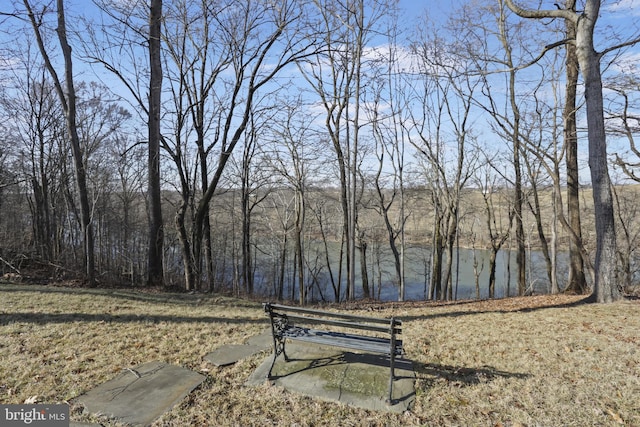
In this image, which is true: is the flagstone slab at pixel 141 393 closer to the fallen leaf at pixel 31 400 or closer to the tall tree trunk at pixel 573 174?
the fallen leaf at pixel 31 400

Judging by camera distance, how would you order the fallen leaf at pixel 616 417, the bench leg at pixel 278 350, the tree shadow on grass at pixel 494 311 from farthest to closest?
the tree shadow on grass at pixel 494 311 < the bench leg at pixel 278 350 < the fallen leaf at pixel 616 417

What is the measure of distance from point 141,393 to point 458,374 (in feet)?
10.2

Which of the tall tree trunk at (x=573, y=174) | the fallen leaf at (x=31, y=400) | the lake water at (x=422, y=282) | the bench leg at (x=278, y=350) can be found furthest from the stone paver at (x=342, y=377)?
the lake water at (x=422, y=282)

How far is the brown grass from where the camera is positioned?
274cm

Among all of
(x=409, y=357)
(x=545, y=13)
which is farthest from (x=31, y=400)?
(x=545, y=13)

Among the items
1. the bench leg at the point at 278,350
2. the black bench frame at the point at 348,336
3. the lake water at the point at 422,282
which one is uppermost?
the black bench frame at the point at 348,336

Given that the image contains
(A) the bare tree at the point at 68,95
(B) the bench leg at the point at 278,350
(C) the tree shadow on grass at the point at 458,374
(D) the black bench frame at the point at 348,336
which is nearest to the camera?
(D) the black bench frame at the point at 348,336

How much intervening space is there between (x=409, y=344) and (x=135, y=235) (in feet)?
89.9

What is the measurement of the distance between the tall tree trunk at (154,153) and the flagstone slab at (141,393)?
5975 mm

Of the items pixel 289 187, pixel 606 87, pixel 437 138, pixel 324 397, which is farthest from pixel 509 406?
pixel 437 138

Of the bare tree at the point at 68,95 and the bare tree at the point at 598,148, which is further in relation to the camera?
the bare tree at the point at 68,95

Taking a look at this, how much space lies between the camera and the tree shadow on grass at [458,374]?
3326 millimetres

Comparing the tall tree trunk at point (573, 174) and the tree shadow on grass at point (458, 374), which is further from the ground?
the tall tree trunk at point (573, 174)

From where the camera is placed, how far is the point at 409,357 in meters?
3.98
